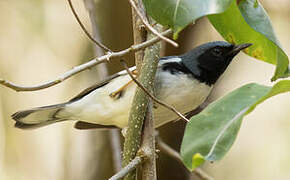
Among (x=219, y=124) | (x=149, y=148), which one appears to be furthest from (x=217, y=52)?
(x=219, y=124)

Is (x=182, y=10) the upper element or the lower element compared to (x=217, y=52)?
upper

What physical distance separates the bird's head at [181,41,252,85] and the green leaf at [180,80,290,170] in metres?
1.72

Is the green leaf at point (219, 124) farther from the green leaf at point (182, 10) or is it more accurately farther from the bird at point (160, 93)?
the bird at point (160, 93)

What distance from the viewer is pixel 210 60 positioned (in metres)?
3.24

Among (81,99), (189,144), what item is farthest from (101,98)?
(189,144)

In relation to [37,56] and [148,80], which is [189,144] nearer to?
[148,80]

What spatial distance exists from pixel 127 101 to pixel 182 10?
1.76 meters

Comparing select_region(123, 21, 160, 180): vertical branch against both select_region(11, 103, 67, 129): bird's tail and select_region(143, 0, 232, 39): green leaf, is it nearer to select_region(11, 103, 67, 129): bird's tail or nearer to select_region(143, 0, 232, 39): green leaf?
select_region(143, 0, 232, 39): green leaf

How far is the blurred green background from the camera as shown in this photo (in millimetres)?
4156

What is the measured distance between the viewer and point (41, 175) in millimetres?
4672

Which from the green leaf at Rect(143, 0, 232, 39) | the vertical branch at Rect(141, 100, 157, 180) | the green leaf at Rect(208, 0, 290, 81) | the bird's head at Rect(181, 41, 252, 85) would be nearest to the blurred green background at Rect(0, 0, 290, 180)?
the bird's head at Rect(181, 41, 252, 85)

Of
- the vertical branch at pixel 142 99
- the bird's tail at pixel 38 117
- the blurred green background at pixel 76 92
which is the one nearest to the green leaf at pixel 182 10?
the vertical branch at pixel 142 99

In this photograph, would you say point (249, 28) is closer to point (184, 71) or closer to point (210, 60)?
point (184, 71)

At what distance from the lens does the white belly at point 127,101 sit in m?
2.99
